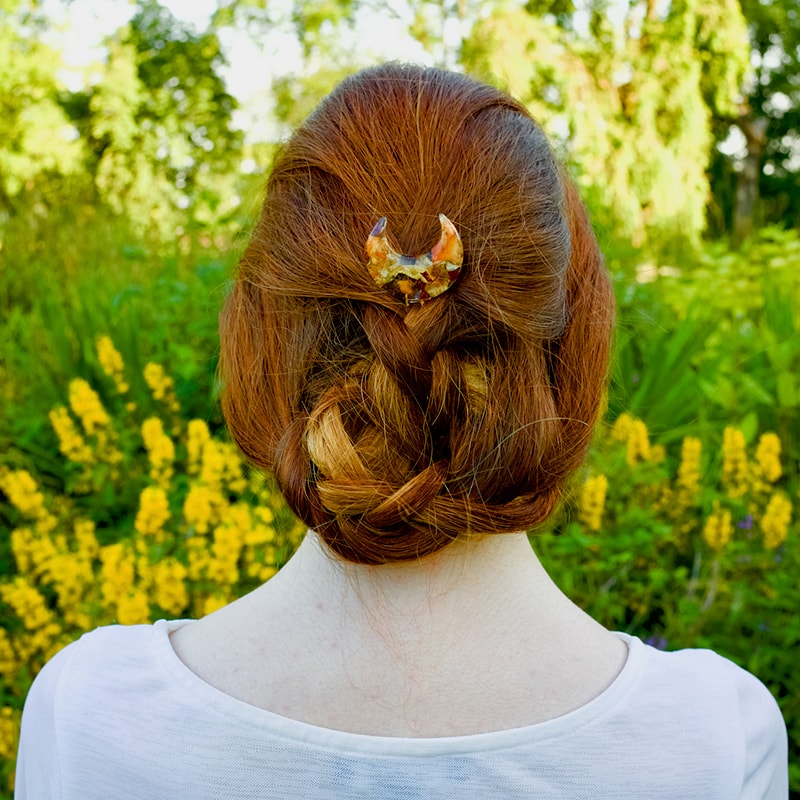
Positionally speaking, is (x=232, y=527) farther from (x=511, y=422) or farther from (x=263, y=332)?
(x=511, y=422)

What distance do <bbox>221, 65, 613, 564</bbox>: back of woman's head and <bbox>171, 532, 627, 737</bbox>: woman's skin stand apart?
0.05m

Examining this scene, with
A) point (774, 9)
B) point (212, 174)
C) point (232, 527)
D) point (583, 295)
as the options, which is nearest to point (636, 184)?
point (212, 174)

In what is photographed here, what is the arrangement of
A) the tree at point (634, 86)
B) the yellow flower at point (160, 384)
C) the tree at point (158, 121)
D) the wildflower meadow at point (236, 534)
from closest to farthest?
the wildflower meadow at point (236, 534), the yellow flower at point (160, 384), the tree at point (158, 121), the tree at point (634, 86)

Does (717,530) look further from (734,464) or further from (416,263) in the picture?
(416,263)

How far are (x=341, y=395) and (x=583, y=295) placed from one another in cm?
32

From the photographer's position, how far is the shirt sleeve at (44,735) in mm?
956

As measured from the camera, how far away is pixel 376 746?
880mm

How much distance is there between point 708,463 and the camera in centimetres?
300

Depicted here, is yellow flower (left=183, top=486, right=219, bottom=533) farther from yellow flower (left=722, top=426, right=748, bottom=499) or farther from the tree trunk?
the tree trunk

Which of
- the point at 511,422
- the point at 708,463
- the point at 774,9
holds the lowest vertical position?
the point at 708,463

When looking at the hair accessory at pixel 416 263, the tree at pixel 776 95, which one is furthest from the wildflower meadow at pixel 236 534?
the tree at pixel 776 95

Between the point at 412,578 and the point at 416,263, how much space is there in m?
0.35

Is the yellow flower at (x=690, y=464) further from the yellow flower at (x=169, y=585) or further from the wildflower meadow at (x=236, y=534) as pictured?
the yellow flower at (x=169, y=585)

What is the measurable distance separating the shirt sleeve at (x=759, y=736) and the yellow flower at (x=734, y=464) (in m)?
1.25
